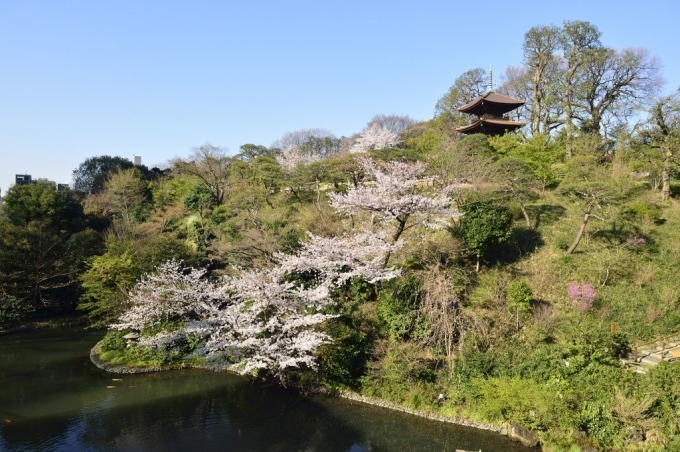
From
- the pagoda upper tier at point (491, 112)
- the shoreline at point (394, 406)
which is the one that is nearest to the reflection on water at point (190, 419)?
the shoreline at point (394, 406)

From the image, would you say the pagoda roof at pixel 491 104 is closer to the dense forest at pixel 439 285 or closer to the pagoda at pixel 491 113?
the pagoda at pixel 491 113

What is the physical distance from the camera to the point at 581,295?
14969 millimetres

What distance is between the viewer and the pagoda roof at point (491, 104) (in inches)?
1146

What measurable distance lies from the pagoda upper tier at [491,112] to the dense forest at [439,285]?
11.8ft

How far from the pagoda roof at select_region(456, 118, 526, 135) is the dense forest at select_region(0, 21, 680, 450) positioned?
11.3ft

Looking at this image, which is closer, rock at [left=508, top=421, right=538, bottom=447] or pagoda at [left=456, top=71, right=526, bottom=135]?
rock at [left=508, top=421, right=538, bottom=447]

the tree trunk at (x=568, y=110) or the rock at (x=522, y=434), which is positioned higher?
the tree trunk at (x=568, y=110)

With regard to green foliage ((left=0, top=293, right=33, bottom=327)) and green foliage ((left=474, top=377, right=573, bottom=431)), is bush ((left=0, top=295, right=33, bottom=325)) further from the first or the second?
green foliage ((left=474, top=377, right=573, bottom=431))

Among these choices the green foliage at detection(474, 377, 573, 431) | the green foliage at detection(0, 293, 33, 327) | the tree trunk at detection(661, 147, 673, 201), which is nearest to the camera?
the green foliage at detection(474, 377, 573, 431)

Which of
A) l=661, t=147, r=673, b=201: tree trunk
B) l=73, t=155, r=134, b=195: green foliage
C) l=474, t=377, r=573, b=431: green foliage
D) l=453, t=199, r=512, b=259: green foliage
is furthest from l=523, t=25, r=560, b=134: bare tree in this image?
l=73, t=155, r=134, b=195: green foliage

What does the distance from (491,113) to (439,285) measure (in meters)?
21.2

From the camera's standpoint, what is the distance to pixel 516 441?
36.3 feet

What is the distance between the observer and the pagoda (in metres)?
29.0

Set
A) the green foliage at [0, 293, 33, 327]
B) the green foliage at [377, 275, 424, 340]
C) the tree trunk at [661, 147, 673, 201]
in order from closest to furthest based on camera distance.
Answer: the green foliage at [377, 275, 424, 340] → the tree trunk at [661, 147, 673, 201] → the green foliage at [0, 293, 33, 327]
